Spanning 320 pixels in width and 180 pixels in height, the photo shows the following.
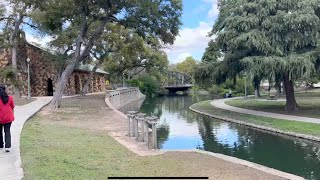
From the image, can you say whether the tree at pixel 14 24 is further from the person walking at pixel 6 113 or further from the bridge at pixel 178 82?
the bridge at pixel 178 82

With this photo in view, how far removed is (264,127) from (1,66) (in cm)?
2777

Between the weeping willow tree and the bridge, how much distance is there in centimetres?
5490

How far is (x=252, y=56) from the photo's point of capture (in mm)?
22891

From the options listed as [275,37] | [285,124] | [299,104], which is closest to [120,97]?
[299,104]

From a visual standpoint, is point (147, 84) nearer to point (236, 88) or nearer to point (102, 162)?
point (236, 88)

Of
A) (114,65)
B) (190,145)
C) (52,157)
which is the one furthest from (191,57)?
(52,157)

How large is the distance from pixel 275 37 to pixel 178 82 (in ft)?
200

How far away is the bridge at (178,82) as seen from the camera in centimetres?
7988

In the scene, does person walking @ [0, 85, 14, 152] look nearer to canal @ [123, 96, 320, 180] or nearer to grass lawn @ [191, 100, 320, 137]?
canal @ [123, 96, 320, 180]

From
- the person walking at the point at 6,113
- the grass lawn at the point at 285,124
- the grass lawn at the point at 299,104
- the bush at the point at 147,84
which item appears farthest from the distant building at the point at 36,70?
the person walking at the point at 6,113

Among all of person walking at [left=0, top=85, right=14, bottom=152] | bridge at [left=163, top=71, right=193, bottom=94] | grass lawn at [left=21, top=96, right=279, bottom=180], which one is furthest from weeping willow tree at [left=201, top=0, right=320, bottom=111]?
bridge at [left=163, top=71, right=193, bottom=94]

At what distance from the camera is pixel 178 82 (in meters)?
83.4

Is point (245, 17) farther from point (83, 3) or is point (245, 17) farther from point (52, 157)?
point (52, 157)

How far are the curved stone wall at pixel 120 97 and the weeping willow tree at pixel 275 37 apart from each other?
12415 millimetres
